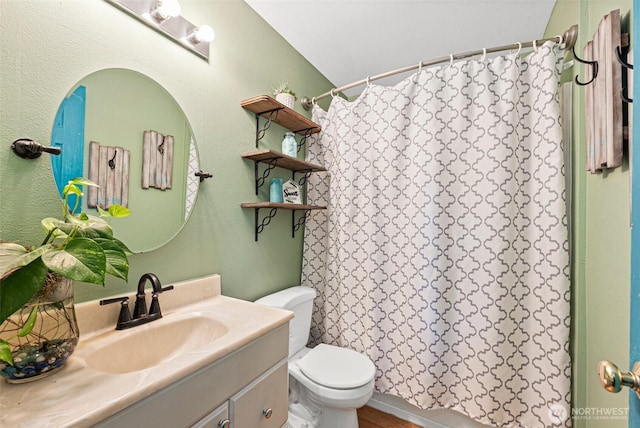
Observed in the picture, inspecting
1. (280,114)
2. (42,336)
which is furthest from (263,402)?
(280,114)

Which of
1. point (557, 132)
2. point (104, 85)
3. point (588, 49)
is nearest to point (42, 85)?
point (104, 85)

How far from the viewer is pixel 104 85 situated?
3.13ft

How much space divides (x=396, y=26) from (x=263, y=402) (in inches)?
80.9

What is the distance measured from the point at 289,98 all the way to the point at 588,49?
1382 millimetres

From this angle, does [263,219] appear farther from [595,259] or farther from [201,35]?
[595,259]

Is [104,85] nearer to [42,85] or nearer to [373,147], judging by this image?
[42,85]

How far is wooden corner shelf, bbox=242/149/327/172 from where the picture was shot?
1469mm

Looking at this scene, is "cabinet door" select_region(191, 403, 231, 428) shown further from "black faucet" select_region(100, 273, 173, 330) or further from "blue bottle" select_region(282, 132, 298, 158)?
"blue bottle" select_region(282, 132, 298, 158)

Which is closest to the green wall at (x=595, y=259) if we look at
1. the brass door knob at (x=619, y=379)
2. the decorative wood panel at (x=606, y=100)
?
the decorative wood panel at (x=606, y=100)

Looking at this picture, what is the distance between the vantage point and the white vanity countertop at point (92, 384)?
0.51 m

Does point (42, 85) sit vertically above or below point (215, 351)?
above

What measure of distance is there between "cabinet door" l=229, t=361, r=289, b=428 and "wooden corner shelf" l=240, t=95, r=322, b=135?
4.13ft

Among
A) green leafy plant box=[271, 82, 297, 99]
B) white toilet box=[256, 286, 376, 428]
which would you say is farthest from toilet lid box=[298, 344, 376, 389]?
green leafy plant box=[271, 82, 297, 99]

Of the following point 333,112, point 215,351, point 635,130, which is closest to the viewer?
point 635,130
